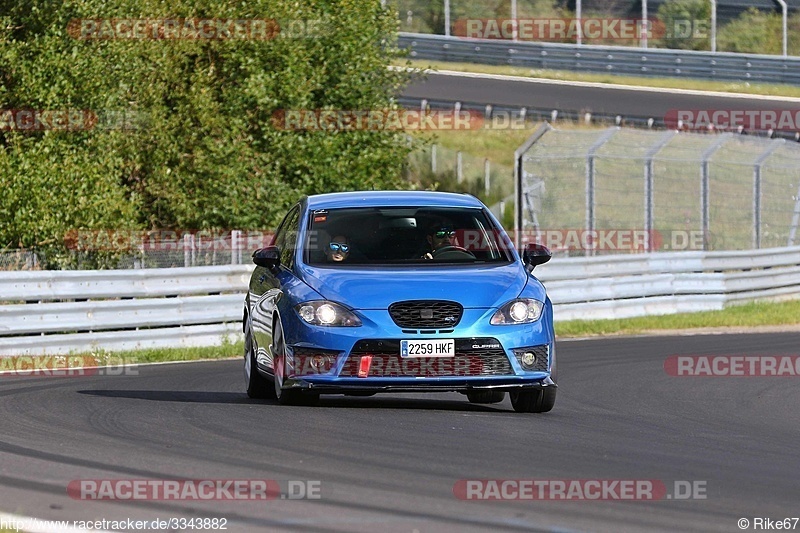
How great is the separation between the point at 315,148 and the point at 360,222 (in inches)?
628

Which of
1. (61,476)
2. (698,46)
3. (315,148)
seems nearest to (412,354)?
(61,476)

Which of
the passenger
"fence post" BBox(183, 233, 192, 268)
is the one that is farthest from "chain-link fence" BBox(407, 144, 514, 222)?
the passenger

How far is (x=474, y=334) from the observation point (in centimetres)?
1065

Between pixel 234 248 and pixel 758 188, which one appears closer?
pixel 234 248

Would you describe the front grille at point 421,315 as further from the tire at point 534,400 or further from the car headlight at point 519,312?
the tire at point 534,400

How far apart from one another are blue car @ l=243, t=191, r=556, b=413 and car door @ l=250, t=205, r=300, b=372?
3 centimetres

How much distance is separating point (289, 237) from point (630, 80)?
1448 inches

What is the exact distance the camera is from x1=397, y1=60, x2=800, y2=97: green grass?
44406mm

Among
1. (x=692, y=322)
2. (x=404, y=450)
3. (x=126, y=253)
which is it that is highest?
(x=404, y=450)

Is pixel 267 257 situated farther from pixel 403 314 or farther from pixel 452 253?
pixel 403 314

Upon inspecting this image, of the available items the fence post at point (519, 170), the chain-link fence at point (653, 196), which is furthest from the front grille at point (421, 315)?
the fence post at point (519, 170)

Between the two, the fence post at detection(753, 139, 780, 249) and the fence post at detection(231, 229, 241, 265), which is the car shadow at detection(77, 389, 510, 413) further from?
the fence post at detection(753, 139, 780, 249)

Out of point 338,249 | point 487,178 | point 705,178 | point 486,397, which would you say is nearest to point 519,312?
point 338,249

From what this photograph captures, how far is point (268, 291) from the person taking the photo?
11.9 meters
